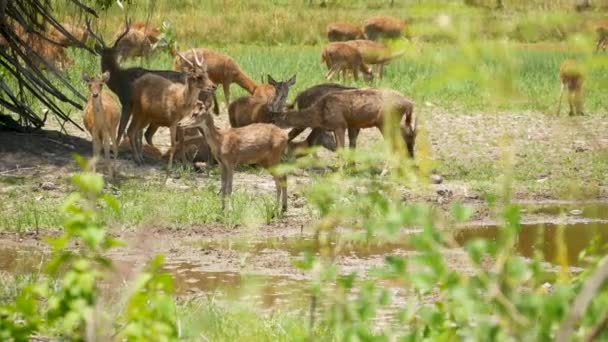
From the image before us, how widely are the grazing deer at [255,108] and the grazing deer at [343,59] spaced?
7.82 meters

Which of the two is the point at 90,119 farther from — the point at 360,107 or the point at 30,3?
the point at 360,107

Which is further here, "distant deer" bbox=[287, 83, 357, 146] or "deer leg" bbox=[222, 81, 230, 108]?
"deer leg" bbox=[222, 81, 230, 108]

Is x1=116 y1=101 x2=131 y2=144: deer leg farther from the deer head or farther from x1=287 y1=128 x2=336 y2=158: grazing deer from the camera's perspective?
x1=287 y1=128 x2=336 y2=158: grazing deer

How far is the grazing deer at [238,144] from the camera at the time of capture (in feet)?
44.8

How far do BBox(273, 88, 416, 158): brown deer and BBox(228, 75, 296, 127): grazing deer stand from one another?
161 millimetres

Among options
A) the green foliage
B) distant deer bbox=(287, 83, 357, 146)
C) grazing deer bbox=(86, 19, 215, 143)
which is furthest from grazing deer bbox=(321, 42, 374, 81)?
the green foliage

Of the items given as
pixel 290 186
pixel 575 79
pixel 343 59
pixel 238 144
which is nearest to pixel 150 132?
pixel 290 186

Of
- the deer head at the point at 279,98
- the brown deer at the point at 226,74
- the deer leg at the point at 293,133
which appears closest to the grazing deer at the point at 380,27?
Answer: the brown deer at the point at 226,74

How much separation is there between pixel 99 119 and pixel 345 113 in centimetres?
325

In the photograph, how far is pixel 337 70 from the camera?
25.0 m

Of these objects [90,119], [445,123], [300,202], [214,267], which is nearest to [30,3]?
[90,119]

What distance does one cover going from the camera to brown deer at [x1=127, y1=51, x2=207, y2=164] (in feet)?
51.8

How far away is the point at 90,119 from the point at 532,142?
20.8ft

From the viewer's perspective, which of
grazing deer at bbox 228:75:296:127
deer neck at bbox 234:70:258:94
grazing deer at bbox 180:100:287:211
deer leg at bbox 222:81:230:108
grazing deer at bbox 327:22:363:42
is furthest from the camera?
grazing deer at bbox 327:22:363:42
